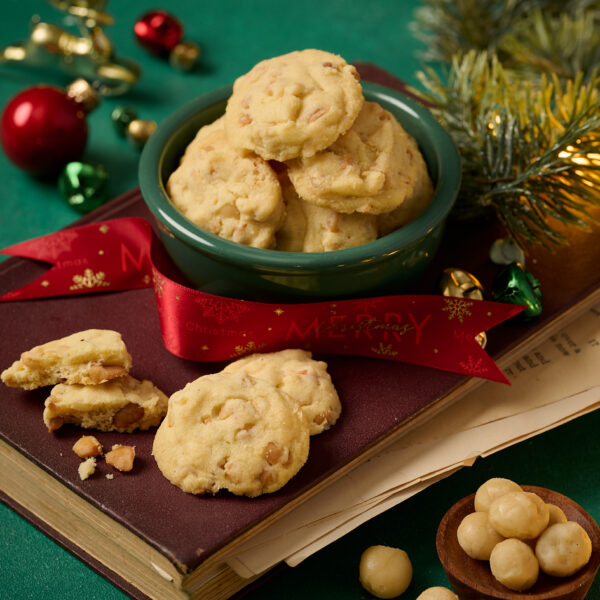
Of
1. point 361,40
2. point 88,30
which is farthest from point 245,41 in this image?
point 88,30

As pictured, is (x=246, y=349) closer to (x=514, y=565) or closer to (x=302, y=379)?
(x=302, y=379)

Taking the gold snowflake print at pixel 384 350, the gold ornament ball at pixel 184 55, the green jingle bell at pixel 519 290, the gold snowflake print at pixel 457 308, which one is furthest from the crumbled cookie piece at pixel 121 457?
the gold ornament ball at pixel 184 55

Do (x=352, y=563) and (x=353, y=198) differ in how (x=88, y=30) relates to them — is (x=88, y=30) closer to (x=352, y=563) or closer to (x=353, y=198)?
(x=353, y=198)

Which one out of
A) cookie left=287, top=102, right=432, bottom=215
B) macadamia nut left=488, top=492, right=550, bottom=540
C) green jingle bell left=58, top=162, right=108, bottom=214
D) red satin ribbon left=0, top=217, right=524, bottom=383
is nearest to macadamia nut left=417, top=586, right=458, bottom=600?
macadamia nut left=488, top=492, right=550, bottom=540

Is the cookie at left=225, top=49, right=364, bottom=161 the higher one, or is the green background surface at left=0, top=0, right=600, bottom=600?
the cookie at left=225, top=49, right=364, bottom=161

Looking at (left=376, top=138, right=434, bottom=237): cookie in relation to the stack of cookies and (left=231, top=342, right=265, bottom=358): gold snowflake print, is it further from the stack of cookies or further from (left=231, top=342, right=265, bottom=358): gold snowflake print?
(left=231, top=342, right=265, bottom=358): gold snowflake print

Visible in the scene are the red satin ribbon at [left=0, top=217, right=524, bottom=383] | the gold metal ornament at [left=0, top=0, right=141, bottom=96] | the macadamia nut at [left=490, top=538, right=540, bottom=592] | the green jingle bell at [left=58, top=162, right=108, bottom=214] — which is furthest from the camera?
the gold metal ornament at [left=0, top=0, right=141, bottom=96]

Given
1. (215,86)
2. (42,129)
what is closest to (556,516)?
(42,129)

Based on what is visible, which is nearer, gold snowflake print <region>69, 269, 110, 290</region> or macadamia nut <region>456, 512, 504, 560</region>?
macadamia nut <region>456, 512, 504, 560</region>
